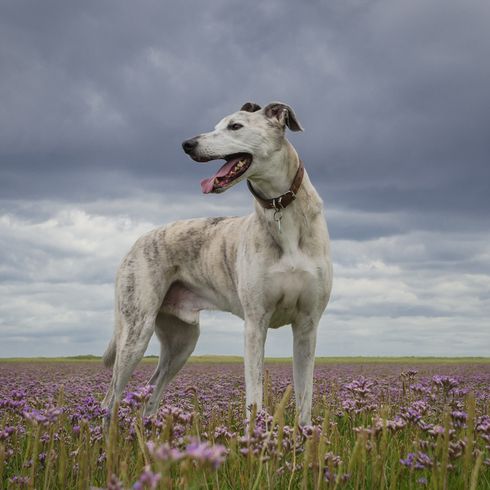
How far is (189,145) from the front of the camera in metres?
6.40

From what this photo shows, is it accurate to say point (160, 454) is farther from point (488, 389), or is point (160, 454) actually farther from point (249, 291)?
point (488, 389)

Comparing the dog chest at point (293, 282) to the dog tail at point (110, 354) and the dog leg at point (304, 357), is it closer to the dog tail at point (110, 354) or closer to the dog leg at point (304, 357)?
the dog leg at point (304, 357)

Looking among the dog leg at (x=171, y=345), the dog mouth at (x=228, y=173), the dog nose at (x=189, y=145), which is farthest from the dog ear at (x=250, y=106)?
the dog leg at (x=171, y=345)

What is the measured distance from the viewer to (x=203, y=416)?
7.55 meters

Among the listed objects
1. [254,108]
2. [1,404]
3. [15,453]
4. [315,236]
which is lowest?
[15,453]

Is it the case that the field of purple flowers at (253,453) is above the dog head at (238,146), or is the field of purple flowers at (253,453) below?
below

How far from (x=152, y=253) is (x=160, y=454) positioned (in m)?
6.87

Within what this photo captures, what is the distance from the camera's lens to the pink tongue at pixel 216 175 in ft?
20.6

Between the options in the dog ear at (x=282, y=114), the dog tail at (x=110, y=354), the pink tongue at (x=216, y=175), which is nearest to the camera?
the pink tongue at (x=216, y=175)

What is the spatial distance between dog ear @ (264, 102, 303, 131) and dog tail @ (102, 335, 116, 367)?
3.90m

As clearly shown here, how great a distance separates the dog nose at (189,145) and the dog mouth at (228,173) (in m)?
0.35

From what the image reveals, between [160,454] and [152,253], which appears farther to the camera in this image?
[152,253]

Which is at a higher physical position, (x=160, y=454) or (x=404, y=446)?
(x=160, y=454)

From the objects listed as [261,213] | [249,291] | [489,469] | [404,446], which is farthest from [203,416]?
[489,469]
